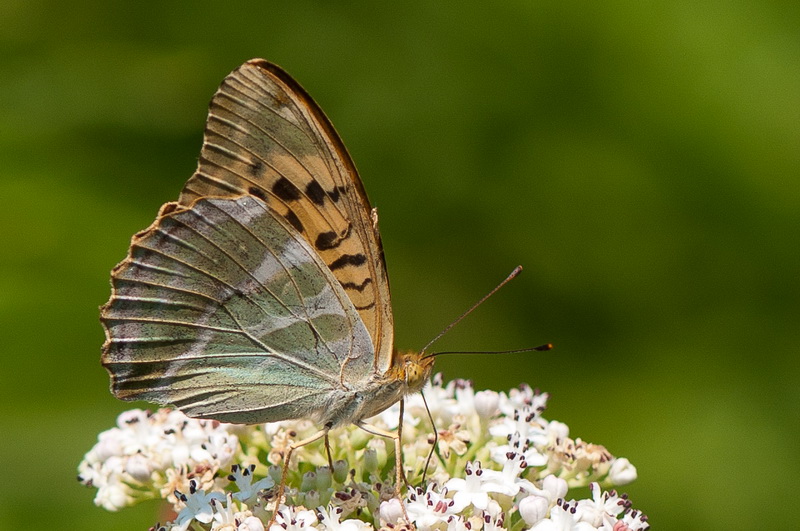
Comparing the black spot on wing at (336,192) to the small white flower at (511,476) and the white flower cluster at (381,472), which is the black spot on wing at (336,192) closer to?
the white flower cluster at (381,472)

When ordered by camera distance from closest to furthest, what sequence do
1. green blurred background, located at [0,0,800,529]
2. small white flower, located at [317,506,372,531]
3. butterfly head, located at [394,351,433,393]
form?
small white flower, located at [317,506,372,531], butterfly head, located at [394,351,433,393], green blurred background, located at [0,0,800,529]

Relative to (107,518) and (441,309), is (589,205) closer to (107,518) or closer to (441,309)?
(441,309)

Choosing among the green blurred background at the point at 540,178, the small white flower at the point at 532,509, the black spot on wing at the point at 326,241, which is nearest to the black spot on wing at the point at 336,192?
the black spot on wing at the point at 326,241

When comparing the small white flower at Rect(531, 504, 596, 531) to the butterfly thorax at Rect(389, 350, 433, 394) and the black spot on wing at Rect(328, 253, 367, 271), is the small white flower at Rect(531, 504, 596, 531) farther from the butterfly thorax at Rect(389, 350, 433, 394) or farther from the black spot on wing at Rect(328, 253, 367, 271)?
the black spot on wing at Rect(328, 253, 367, 271)

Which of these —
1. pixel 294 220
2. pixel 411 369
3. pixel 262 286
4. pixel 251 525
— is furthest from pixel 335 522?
pixel 294 220

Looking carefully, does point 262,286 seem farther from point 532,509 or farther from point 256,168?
point 532,509

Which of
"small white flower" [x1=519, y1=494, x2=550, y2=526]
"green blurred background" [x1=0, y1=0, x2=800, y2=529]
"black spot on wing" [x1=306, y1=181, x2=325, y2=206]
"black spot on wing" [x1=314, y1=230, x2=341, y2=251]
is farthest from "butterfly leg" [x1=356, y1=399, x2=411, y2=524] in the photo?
"green blurred background" [x1=0, y1=0, x2=800, y2=529]
